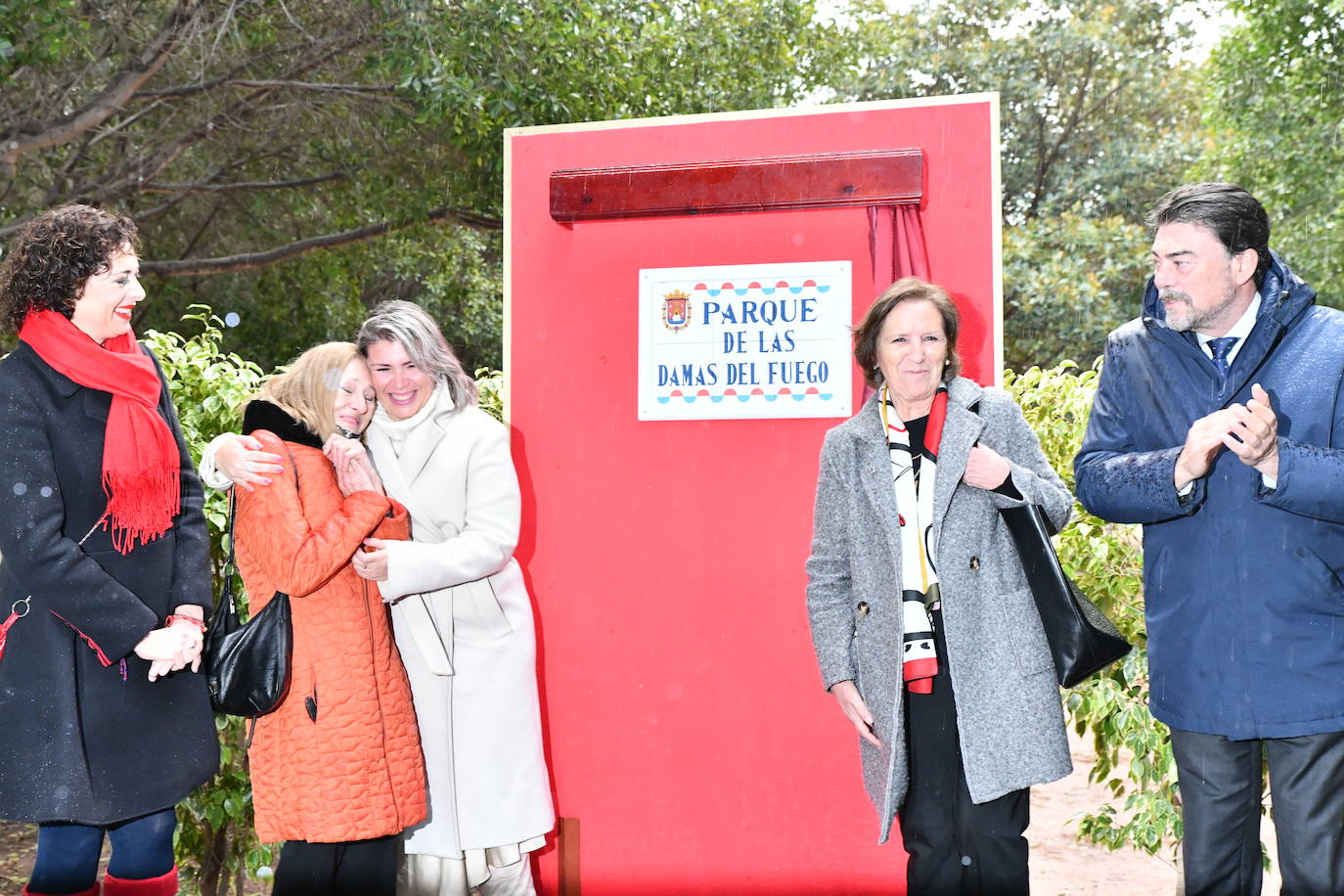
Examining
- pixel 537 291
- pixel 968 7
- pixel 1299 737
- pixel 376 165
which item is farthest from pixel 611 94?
pixel 968 7

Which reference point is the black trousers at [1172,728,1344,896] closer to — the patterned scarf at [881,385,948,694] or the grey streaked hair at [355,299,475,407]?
the patterned scarf at [881,385,948,694]

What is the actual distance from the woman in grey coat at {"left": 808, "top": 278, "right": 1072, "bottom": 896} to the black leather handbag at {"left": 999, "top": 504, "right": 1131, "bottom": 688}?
3cm

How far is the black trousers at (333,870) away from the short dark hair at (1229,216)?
2.42 metres

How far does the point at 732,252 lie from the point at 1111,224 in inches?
417

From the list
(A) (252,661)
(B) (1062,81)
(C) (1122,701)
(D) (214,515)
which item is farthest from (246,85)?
(B) (1062,81)

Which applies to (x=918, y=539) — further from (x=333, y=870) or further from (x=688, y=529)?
(x=333, y=870)

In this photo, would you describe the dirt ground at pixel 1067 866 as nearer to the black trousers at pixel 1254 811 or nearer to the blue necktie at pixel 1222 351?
the black trousers at pixel 1254 811

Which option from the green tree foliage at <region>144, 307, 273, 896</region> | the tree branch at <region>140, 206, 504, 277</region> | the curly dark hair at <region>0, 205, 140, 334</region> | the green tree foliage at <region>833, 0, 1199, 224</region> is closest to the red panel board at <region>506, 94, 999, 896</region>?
the green tree foliage at <region>144, 307, 273, 896</region>

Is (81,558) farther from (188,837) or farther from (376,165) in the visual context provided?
(376,165)

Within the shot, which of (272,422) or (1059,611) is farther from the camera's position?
(272,422)

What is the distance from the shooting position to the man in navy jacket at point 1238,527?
2.48 meters

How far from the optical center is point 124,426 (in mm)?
2736

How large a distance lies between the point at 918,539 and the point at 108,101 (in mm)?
7519

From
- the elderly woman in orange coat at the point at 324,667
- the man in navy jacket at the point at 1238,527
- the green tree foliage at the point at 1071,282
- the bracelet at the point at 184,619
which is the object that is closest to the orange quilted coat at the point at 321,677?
the elderly woman in orange coat at the point at 324,667
